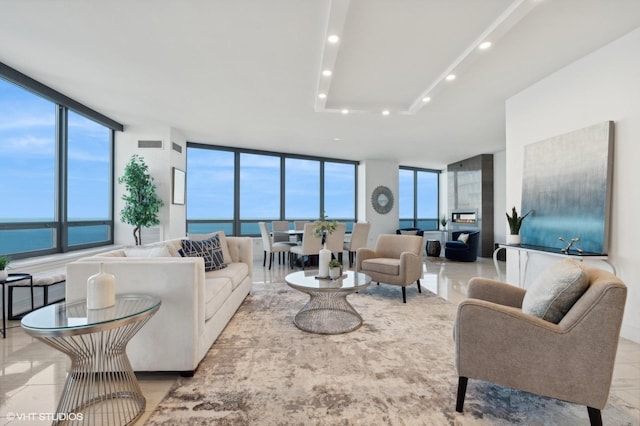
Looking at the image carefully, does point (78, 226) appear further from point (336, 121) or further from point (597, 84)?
point (597, 84)

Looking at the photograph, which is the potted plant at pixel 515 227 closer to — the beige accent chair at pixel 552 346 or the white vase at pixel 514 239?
the white vase at pixel 514 239

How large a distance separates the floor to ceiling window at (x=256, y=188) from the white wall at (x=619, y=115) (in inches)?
227

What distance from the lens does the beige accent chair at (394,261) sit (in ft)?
12.6

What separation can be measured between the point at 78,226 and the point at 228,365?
13.4ft

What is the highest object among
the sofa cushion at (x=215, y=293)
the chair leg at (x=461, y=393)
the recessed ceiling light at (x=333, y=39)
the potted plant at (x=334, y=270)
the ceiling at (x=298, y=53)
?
the ceiling at (x=298, y=53)

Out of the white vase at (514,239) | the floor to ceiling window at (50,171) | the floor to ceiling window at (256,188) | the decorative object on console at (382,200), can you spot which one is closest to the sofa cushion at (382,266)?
the white vase at (514,239)

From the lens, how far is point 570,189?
327 cm

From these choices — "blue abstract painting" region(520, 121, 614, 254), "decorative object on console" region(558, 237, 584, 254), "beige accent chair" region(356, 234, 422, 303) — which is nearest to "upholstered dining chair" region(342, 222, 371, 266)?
"beige accent chair" region(356, 234, 422, 303)

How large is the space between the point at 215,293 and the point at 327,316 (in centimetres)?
128

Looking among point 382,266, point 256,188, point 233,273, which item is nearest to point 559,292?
point 382,266

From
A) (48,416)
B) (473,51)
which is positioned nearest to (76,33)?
(48,416)

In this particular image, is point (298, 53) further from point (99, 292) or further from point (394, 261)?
point (394, 261)

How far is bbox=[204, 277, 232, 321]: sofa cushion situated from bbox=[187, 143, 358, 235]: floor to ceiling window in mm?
4480

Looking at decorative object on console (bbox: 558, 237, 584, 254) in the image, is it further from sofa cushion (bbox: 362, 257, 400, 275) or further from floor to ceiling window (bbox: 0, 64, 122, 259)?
floor to ceiling window (bbox: 0, 64, 122, 259)
